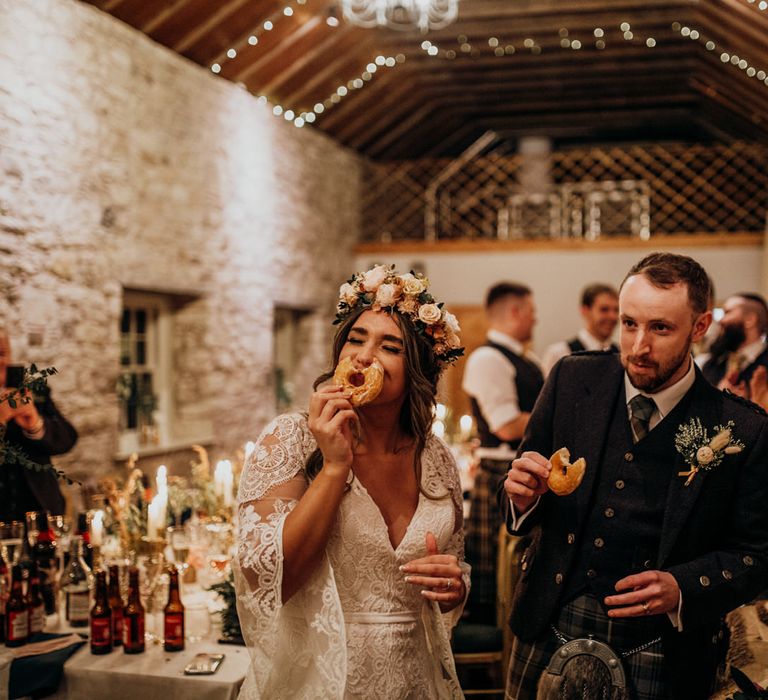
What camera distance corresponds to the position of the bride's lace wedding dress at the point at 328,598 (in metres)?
1.92

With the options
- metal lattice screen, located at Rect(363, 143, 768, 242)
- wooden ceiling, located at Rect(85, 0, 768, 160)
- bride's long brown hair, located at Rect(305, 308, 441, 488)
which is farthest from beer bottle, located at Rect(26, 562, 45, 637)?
metal lattice screen, located at Rect(363, 143, 768, 242)

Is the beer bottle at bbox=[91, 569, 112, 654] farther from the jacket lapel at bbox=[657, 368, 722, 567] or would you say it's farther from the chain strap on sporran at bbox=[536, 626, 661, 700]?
the jacket lapel at bbox=[657, 368, 722, 567]

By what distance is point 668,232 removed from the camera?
11.7m

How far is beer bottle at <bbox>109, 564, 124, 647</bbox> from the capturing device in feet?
8.32

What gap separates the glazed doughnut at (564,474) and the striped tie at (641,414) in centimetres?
19

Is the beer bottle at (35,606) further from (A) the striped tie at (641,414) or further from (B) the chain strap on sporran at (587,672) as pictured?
(A) the striped tie at (641,414)

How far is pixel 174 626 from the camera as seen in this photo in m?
2.54

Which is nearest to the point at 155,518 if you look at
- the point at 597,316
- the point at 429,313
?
the point at 429,313

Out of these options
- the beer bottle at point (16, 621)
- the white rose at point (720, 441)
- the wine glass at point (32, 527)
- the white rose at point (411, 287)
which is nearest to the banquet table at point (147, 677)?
the beer bottle at point (16, 621)

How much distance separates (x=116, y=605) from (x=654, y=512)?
1.56 meters

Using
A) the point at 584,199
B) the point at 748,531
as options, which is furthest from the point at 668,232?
the point at 748,531

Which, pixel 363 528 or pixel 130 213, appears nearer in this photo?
pixel 363 528

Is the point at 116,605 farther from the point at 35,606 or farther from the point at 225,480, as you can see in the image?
the point at 225,480

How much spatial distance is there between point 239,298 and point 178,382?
39.8 inches
